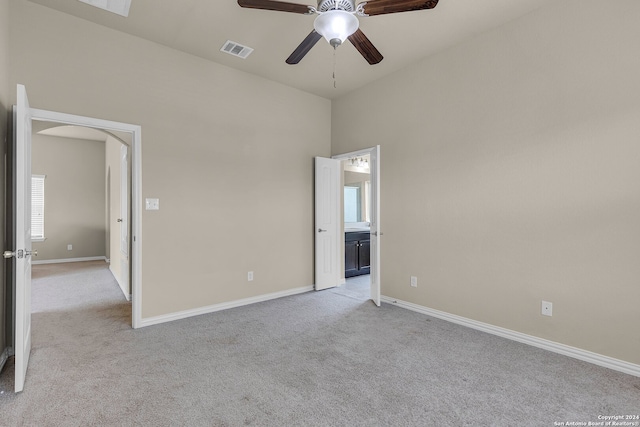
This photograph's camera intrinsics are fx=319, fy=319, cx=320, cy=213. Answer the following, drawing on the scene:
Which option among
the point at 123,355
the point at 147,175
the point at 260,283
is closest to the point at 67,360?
the point at 123,355

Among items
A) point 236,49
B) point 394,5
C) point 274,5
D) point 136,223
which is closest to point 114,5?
point 236,49

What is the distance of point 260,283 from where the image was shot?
166 inches

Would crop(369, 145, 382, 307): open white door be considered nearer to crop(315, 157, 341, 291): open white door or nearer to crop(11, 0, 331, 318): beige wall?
crop(315, 157, 341, 291): open white door

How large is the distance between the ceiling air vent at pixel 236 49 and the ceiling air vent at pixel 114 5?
911mm

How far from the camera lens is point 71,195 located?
768cm

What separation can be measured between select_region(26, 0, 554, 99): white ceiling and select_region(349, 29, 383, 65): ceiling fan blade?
65 cm

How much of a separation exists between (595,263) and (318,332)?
2416 mm

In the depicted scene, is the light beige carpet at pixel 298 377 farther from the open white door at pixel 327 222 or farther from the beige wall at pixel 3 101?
the open white door at pixel 327 222

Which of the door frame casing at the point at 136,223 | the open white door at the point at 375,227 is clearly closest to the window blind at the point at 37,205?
the door frame casing at the point at 136,223

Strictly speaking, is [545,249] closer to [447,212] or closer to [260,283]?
[447,212]

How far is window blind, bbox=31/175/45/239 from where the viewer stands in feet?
23.8

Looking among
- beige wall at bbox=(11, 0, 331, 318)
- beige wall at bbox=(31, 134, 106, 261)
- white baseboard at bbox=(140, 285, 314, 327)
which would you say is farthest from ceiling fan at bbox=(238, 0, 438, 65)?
beige wall at bbox=(31, 134, 106, 261)

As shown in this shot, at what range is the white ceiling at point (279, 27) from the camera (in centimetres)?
279

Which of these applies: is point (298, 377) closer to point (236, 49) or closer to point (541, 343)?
point (541, 343)
